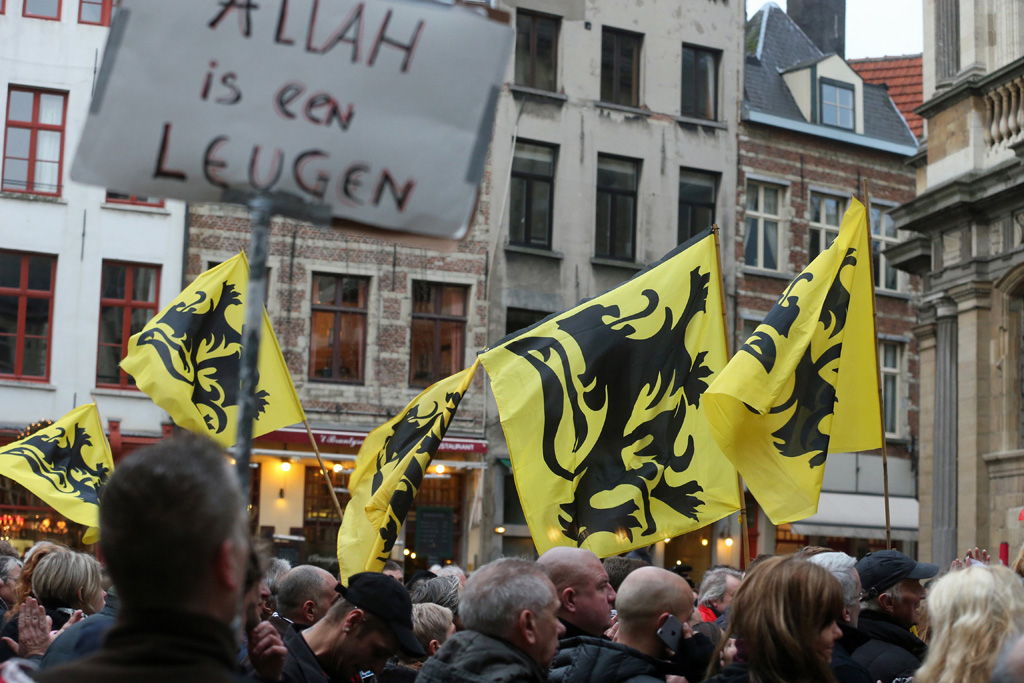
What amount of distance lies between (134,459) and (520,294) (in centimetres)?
2144

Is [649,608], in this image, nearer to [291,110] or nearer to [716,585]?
[291,110]

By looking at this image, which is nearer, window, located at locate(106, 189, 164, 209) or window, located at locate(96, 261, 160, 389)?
window, located at locate(96, 261, 160, 389)

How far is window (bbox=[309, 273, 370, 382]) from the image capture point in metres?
22.3

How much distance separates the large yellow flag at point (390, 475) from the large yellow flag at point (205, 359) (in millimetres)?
734

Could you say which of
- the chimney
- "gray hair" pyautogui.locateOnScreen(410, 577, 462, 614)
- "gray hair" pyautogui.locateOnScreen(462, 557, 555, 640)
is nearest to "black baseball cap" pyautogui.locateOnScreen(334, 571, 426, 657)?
"gray hair" pyautogui.locateOnScreen(462, 557, 555, 640)

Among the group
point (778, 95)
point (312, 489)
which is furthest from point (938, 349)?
point (778, 95)

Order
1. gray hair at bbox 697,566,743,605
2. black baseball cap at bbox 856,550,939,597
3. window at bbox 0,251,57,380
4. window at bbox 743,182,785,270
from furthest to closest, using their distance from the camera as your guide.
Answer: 1. window at bbox 743,182,785,270
2. window at bbox 0,251,57,380
3. gray hair at bbox 697,566,743,605
4. black baseball cap at bbox 856,550,939,597

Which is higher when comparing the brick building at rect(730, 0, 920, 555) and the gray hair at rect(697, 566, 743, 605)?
the brick building at rect(730, 0, 920, 555)

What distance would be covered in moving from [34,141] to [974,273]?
50.2ft

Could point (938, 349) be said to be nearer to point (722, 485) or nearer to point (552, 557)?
point (722, 485)

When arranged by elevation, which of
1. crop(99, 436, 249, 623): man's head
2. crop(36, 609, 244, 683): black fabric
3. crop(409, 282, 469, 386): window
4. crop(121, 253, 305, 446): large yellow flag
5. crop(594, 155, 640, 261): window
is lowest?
crop(36, 609, 244, 683): black fabric

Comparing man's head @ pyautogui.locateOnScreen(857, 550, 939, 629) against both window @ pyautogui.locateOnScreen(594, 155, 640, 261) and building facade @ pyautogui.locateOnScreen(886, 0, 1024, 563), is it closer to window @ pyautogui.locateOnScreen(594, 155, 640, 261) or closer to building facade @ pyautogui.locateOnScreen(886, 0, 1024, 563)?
building facade @ pyautogui.locateOnScreen(886, 0, 1024, 563)

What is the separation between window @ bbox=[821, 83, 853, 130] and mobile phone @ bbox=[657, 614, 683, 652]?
24.0 m

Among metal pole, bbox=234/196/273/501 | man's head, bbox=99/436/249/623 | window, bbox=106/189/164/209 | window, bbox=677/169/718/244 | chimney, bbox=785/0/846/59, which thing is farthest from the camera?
chimney, bbox=785/0/846/59
